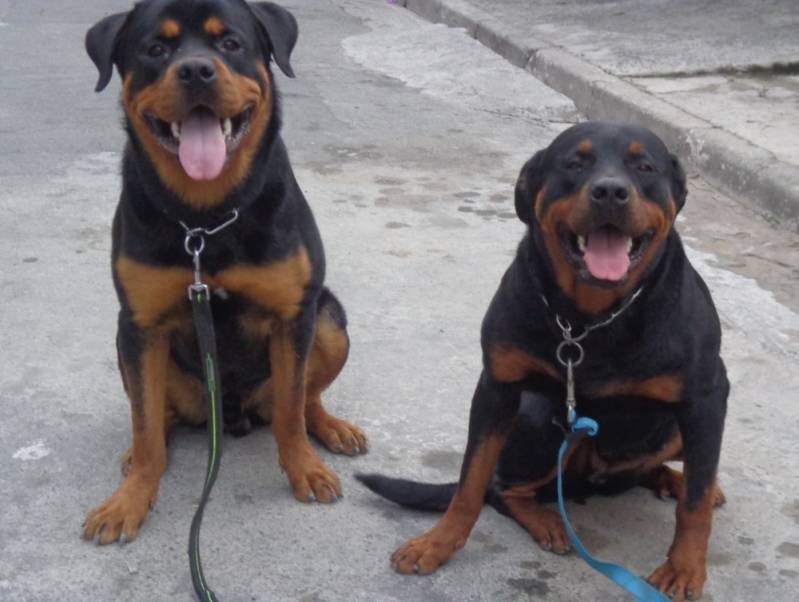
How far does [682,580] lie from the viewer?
9.77ft

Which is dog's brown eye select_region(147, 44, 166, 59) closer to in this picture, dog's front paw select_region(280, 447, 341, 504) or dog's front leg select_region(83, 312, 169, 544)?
dog's front leg select_region(83, 312, 169, 544)

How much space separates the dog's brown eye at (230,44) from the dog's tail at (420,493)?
52.2 inches

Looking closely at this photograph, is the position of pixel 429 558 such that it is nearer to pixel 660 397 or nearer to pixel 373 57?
pixel 660 397

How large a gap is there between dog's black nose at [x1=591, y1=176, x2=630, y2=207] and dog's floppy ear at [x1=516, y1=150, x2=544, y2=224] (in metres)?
0.31

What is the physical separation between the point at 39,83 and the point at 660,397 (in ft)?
23.9

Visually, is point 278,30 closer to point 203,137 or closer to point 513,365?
point 203,137

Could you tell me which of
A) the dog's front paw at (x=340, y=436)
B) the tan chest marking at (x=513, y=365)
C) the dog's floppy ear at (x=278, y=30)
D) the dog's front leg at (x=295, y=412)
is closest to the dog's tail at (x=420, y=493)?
the dog's front leg at (x=295, y=412)

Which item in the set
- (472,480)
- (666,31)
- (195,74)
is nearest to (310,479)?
(472,480)

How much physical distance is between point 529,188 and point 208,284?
0.92 metres

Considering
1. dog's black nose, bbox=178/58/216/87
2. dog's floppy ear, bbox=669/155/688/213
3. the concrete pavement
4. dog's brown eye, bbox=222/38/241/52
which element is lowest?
the concrete pavement

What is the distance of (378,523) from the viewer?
3.35m

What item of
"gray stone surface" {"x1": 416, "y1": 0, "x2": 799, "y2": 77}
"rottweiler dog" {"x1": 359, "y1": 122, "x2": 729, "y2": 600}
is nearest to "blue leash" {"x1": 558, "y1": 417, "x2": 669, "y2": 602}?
"rottweiler dog" {"x1": 359, "y1": 122, "x2": 729, "y2": 600}

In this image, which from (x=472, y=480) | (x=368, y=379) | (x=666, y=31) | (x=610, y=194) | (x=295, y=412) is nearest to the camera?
(x=610, y=194)

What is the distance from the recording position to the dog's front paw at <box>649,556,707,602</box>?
2969 millimetres
